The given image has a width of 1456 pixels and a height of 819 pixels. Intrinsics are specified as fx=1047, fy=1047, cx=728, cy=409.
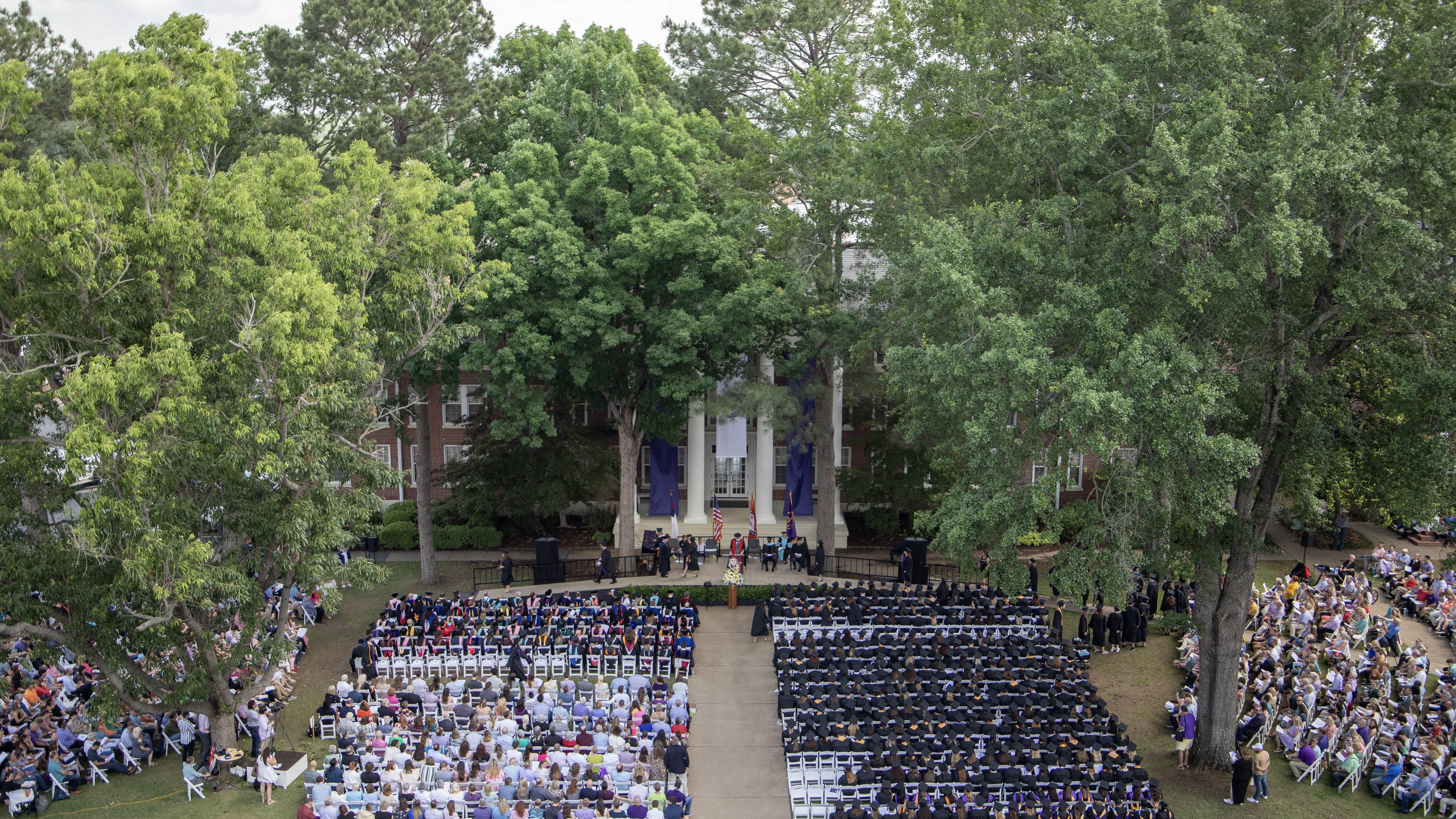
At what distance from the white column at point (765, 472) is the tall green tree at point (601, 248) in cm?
473

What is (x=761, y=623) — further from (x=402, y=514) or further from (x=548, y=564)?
(x=402, y=514)

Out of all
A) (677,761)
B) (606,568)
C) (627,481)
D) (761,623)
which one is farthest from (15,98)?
(761,623)

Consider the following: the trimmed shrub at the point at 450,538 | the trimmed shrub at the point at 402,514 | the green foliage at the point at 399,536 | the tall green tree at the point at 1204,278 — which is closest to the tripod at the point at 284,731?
the tall green tree at the point at 1204,278

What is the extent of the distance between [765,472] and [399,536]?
1372 centimetres

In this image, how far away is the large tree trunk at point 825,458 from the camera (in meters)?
34.1

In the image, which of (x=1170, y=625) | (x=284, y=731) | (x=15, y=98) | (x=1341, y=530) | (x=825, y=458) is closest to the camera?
(x=15, y=98)

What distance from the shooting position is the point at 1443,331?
56.0 feet

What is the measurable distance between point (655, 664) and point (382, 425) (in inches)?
342

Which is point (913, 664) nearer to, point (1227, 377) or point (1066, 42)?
point (1227, 377)

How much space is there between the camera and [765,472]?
1501 inches

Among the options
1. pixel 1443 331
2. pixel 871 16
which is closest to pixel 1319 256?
pixel 1443 331

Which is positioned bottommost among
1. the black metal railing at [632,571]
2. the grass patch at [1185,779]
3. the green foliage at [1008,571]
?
the grass patch at [1185,779]

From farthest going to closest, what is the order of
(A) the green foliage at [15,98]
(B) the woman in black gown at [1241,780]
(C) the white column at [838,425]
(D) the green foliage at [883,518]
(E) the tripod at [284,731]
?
(D) the green foliage at [883,518]
(C) the white column at [838,425]
(E) the tripod at [284,731]
(B) the woman in black gown at [1241,780]
(A) the green foliage at [15,98]

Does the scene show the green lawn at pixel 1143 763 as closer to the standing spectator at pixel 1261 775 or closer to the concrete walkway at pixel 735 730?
the standing spectator at pixel 1261 775
